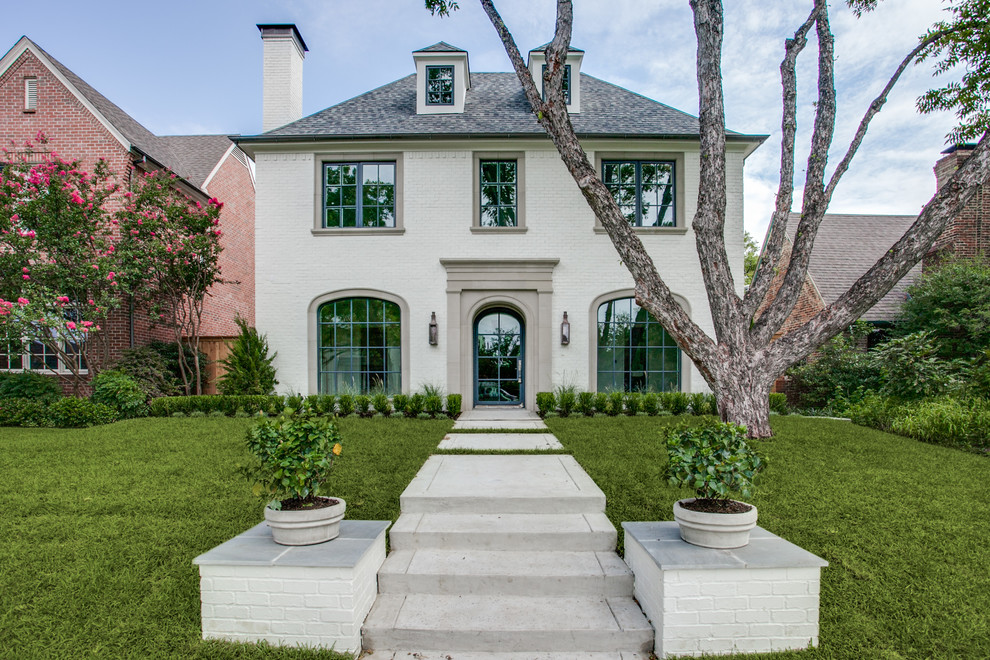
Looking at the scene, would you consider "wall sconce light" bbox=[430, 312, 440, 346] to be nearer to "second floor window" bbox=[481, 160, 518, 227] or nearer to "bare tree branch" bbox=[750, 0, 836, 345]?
"second floor window" bbox=[481, 160, 518, 227]

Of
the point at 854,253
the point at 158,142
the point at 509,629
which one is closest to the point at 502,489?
the point at 509,629

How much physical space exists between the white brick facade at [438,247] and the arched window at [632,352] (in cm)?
33

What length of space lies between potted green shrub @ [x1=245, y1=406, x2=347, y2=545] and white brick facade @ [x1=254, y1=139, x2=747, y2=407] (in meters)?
8.06

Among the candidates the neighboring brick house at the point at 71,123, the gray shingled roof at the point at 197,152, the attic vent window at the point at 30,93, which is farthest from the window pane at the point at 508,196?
the attic vent window at the point at 30,93

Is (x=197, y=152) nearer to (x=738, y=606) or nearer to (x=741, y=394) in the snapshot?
(x=741, y=394)

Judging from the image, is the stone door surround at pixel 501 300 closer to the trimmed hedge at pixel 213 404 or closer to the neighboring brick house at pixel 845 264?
the trimmed hedge at pixel 213 404

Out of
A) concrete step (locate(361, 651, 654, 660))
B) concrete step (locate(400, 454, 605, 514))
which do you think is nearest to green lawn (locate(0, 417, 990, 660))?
concrete step (locate(400, 454, 605, 514))

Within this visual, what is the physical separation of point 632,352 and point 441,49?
8.32 m

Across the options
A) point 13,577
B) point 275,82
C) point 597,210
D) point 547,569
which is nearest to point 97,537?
point 13,577

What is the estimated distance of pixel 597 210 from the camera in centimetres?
669

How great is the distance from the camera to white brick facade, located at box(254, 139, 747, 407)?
11.4 m

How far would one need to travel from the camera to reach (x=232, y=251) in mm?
16359

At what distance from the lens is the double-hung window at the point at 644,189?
1159cm

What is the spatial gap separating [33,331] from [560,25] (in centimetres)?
1138
